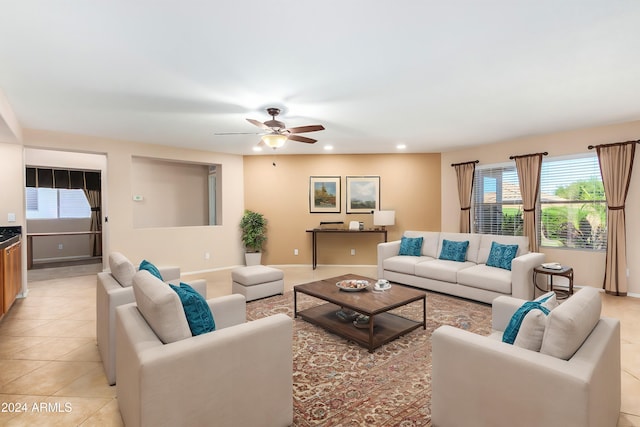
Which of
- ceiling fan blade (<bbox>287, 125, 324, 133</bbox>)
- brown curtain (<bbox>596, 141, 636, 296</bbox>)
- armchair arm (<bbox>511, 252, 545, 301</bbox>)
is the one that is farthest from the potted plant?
brown curtain (<bbox>596, 141, 636, 296</bbox>)

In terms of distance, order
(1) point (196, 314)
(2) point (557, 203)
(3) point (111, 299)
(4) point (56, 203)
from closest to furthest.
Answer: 1. (1) point (196, 314)
2. (3) point (111, 299)
3. (2) point (557, 203)
4. (4) point (56, 203)

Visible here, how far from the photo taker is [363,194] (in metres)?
7.02

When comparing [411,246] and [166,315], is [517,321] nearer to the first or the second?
[166,315]

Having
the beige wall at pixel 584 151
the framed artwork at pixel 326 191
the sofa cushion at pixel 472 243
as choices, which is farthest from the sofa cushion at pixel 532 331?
the framed artwork at pixel 326 191

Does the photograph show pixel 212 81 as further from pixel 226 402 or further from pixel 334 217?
pixel 334 217

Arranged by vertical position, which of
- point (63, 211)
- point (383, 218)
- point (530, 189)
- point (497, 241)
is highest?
point (530, 189)

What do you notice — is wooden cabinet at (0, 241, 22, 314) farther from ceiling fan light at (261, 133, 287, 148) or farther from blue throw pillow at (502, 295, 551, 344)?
blue throw pillow at (502, 295, 551, 344)

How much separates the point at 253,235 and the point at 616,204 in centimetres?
618

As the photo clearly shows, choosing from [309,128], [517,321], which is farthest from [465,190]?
[517,321]

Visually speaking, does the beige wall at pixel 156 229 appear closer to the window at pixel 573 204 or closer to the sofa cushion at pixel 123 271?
the sofa cushion at pixel 123 271

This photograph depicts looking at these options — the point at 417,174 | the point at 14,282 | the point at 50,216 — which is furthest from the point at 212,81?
the point at 50,216

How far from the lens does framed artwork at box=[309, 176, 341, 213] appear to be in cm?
706

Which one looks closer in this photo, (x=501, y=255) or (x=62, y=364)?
(x=62, y=364)

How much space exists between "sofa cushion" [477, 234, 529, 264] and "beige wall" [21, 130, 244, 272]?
483 cm
